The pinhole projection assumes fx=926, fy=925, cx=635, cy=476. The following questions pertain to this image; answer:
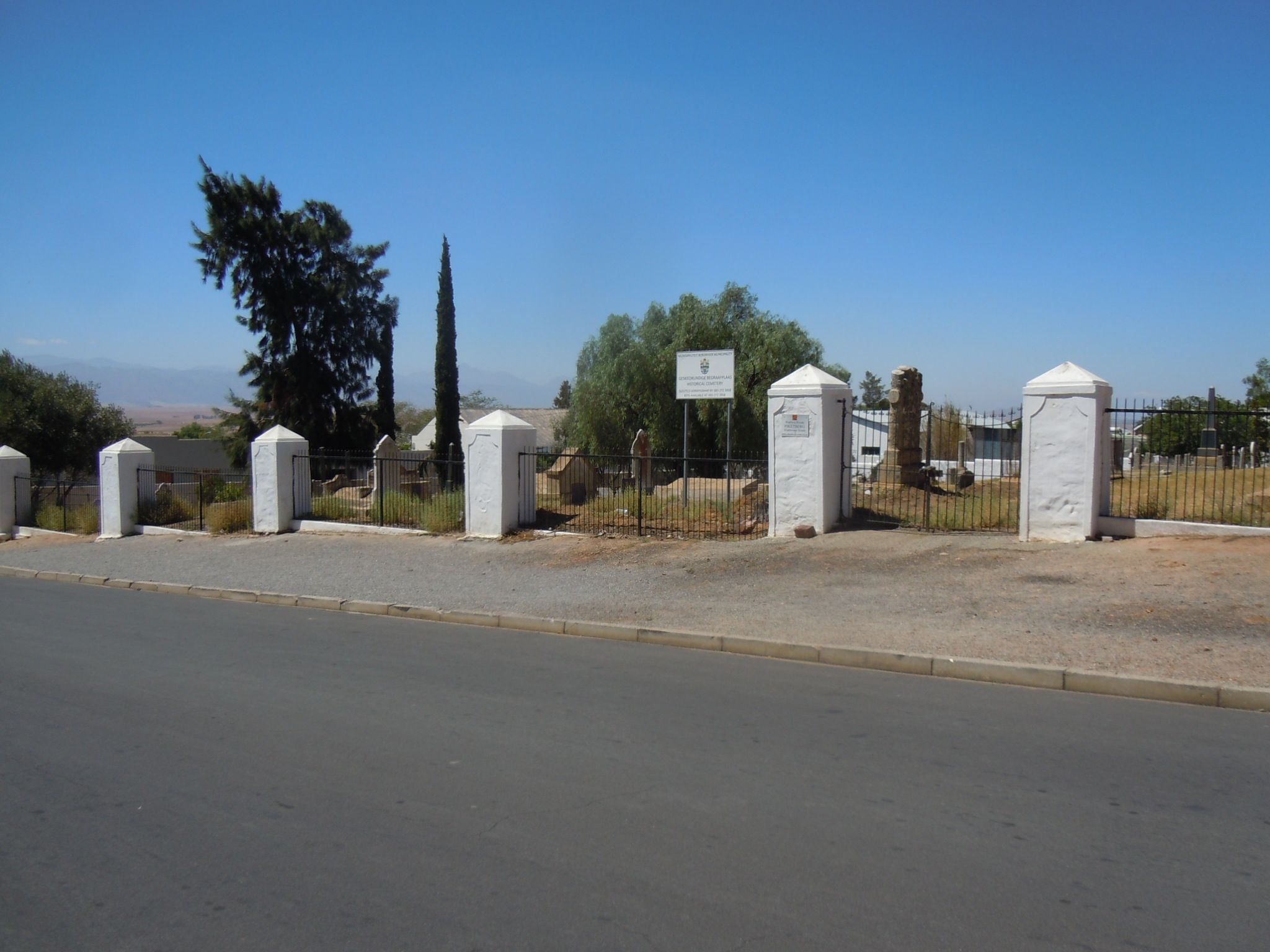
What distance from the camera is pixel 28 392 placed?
1396 inches

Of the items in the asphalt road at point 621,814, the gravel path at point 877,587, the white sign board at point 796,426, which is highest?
the white sign board at point 796,426

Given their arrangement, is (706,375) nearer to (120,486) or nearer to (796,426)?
(796,426)

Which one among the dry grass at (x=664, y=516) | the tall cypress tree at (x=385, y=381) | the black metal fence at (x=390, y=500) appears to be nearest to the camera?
the dry grass at (x=664, y=516)

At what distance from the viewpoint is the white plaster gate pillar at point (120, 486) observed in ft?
71.9

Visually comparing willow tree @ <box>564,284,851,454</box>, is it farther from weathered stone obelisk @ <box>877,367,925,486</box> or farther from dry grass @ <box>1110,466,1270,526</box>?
dry grass @ <box>1110,466,1270,526</box>

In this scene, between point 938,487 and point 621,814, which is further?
point 938,487

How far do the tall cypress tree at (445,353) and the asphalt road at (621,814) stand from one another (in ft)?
112

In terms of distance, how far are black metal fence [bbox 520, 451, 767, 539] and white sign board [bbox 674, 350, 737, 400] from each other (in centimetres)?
157

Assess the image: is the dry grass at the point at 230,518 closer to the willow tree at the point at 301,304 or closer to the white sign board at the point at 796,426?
the white sign board at the point at 796,426

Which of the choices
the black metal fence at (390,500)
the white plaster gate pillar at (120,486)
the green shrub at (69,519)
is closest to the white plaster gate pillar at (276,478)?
the black metal fence at (390,500)

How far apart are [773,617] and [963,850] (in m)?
5.47

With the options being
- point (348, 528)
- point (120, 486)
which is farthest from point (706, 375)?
point (120, 486)

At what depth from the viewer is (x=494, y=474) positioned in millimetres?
16531

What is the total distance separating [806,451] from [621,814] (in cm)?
977
